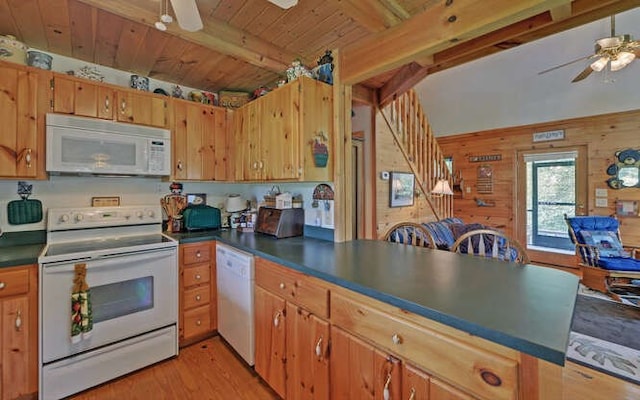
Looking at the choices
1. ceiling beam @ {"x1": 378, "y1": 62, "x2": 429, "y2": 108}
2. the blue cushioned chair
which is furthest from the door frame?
ceiling beam @ {"x1": 378, "y1": 62, "x2": 429, "y2": 108}

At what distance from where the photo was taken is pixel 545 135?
5008mm

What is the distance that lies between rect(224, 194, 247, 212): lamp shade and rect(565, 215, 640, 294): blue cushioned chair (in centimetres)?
452

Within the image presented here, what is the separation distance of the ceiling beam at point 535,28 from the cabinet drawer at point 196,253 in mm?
2753

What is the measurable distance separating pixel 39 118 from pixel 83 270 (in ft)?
3.77

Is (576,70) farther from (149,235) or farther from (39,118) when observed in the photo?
(39,118)

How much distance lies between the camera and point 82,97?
215 centimetres

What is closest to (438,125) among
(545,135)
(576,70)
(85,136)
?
(545,135)

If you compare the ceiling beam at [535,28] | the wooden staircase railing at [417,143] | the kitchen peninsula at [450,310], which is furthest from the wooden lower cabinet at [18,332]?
the wooden staircase railing at [417,143]

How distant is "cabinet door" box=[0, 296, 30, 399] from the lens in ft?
5.49

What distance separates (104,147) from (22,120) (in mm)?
471

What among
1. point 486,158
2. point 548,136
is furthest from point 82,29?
point 548,136

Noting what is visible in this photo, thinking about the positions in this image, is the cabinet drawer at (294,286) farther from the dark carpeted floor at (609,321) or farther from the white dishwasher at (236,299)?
the dark carpeted floor at (609,321)

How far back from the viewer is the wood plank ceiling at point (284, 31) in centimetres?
150

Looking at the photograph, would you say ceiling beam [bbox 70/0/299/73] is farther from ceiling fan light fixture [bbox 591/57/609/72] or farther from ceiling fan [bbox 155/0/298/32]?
ceiling fan light fixture [bbox 591/57/609/72]
